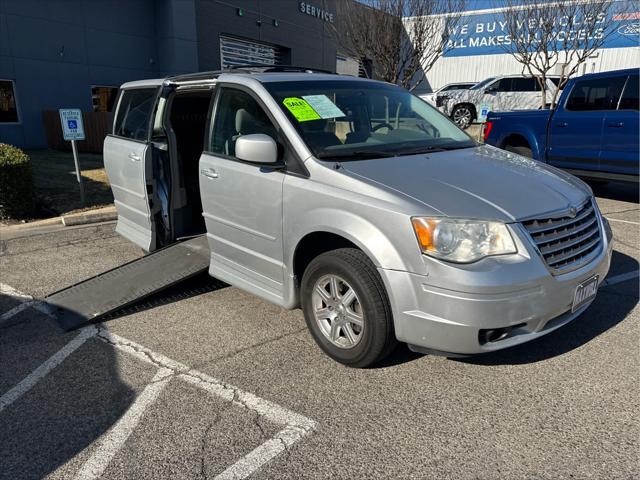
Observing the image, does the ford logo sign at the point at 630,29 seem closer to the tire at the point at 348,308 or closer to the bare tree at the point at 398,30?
the bare tree at the point at 398,30

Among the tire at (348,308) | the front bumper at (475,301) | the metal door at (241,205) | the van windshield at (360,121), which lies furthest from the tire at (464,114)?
the front bumper at (475,301)

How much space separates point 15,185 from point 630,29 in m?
28.8

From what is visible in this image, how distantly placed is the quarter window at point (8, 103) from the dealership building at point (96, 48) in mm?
25

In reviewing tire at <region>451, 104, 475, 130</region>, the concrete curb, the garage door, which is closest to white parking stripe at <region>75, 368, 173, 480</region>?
the concrete curb

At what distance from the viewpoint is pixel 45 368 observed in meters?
3.40

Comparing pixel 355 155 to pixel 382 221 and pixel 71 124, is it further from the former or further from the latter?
pixel 71 124

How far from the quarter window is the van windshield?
13962 millimetres

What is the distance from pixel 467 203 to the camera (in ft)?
9.41

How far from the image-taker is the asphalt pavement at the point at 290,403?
2.45 meters

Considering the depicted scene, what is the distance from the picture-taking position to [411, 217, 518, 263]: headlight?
8.95ft

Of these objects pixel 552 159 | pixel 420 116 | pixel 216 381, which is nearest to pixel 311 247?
pixel 216 381

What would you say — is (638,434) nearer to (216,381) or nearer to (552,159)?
(216,381)

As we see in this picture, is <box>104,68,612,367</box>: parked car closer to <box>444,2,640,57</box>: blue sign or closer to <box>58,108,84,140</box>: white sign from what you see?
<box>58,108,84,140</box>: white sign

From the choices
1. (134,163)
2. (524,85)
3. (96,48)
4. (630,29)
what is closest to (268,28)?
(96,48)
